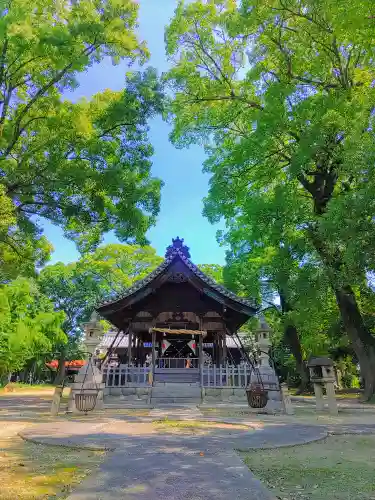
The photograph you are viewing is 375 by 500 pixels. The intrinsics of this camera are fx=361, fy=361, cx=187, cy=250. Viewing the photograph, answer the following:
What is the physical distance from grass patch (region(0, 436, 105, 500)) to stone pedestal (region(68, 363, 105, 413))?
16.8ft

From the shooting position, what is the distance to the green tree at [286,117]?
13070 millimetres

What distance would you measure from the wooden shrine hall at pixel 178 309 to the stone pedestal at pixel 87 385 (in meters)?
3.12

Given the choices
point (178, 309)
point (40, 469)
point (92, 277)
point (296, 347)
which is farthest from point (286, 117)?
point (92, 277)

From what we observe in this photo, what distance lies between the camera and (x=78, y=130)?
1030 cm

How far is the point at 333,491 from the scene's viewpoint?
11.2 feet

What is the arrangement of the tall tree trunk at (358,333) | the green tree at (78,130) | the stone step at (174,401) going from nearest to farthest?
1. the green tree at (78,130)
2. the stone step at (174,401)
3. the tall tree trunk at (358,333)

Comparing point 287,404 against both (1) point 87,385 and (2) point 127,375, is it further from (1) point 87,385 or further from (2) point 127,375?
(2) point 127,375

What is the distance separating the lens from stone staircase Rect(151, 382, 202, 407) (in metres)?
13.7

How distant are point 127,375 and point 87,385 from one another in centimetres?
352

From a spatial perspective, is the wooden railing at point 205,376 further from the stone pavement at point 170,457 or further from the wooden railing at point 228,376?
the stone pavement at point 170,457

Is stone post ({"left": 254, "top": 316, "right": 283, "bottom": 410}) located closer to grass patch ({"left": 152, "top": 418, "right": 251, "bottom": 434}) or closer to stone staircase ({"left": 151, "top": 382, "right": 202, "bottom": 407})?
stone staircase ({"left": 151, "top": 382, "right": 202, "bottom": 407})

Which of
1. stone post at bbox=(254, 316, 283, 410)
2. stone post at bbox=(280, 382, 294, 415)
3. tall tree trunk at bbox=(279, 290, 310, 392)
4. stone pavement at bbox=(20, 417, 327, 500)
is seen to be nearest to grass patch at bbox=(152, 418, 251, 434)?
stone pavement at bbox=(20, 417, 327, 500)

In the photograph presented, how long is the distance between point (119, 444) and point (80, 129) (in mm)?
8288

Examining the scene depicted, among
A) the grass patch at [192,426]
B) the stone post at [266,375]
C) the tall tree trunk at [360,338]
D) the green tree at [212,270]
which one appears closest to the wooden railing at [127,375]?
the stone post at [266,375]
